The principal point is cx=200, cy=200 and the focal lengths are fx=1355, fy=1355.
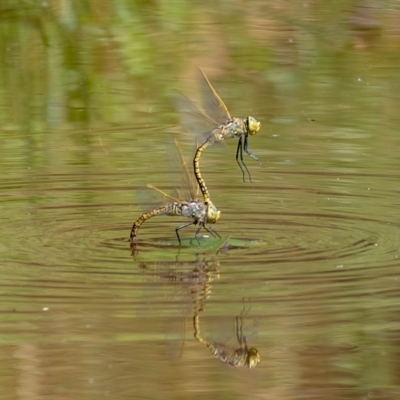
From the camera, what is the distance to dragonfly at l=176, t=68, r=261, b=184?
19.3 feet

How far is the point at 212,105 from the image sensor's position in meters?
6.00

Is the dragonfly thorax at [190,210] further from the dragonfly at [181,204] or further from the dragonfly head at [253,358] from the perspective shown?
the dragonfly head at [253,358]

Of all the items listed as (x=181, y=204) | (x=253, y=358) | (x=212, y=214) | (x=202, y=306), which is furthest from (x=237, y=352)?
(x=181, y=204)

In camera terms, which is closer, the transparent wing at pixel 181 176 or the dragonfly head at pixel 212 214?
the dragonfly head at pixel 212 214

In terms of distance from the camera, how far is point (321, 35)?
11719 mm

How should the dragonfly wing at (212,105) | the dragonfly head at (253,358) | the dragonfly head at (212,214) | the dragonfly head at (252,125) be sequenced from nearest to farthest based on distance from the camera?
the dragonfly head at (253,358) < the dragonfly head at (212,214) < the dragonfly head at (252,125) < the dragonfly wing at (212,105)

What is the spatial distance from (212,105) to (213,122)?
0.25 ft

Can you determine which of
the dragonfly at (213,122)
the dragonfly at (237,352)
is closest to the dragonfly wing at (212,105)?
the dragonfly at (213,122)

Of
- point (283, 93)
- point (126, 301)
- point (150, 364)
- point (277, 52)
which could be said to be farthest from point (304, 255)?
point (277, 52)

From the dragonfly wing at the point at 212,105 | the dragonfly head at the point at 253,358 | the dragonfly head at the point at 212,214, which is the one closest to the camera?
the dragonfly head at the point at 253,358

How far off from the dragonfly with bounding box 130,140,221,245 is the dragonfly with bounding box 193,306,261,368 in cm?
134

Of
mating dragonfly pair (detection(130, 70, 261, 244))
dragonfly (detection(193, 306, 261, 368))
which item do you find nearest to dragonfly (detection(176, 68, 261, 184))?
mating dragonfly pair (detection(130, 70, 261, 244))

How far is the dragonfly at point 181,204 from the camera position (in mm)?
5734

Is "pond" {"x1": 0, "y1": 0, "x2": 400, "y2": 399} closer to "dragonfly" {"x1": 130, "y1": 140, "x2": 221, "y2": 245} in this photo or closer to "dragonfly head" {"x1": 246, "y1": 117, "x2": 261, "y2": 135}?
"dragonfly" {"x1": 130, "y1": 140, "x2": 221, "y2": 245}
